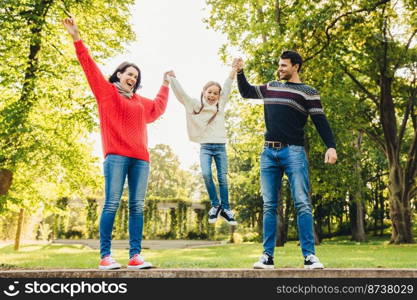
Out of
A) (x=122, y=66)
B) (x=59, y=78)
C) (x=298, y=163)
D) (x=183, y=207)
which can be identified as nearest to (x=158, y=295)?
(x=298, y=163)

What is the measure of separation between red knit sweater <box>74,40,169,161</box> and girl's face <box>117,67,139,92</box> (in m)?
0.13

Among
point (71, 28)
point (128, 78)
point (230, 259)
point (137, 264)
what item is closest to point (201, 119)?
point (128, 78)

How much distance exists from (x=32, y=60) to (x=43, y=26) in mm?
1114

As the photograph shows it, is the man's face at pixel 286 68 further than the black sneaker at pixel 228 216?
No

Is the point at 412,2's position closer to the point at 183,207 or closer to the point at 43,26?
the point at 43,26

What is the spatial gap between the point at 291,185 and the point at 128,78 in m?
2.20

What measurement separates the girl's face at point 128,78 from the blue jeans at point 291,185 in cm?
170

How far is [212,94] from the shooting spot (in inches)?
216

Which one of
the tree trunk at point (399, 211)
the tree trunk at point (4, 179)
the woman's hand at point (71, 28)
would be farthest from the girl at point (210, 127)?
the tree trunk at point (399, 211)

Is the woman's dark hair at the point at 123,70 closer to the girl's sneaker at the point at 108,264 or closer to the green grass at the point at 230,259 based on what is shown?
the girl's sneaker at the point at 108,264

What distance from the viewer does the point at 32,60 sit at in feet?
42.2

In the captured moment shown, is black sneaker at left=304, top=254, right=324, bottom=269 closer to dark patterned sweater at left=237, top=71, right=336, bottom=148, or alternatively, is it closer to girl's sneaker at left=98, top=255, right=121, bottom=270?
dark patterned sweater at left=237, top=71, right=336, bottom=148

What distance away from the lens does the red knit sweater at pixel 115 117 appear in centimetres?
439

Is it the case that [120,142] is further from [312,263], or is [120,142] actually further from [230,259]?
[230,259]
